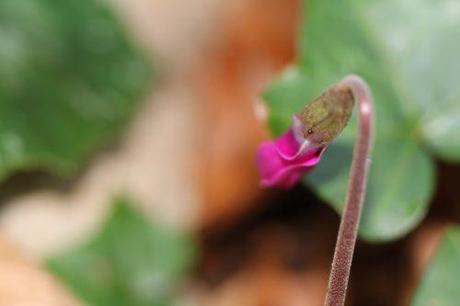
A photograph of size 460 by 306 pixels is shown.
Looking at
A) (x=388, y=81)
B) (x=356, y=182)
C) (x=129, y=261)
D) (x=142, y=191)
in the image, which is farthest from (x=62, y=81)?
(x=356, y=182)

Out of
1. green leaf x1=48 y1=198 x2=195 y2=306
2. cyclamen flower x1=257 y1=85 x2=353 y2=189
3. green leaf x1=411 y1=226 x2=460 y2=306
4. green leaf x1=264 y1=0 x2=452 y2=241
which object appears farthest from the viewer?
green leaf x1=48 y1=198 x2=195 y2=306

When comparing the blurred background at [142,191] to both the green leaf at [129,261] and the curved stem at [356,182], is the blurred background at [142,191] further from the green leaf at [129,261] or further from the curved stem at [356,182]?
the curved stem at [356,182]

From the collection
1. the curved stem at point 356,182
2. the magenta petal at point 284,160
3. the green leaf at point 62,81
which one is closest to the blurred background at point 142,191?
the green leaf at point 62,81

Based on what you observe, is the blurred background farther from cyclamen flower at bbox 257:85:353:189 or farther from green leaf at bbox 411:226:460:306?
cyclamen flower at bbox 257:85:353:189

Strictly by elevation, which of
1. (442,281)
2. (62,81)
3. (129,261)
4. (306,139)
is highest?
(62,81)

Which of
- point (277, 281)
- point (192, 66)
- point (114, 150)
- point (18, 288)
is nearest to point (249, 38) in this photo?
point (192, 66)

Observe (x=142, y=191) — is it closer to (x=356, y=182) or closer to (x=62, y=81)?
(x=62, y=81)

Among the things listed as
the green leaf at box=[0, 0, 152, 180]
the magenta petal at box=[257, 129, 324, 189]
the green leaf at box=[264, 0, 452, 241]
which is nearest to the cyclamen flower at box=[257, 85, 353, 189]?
the magenta petal at box=[257, 129, 324, 189]
